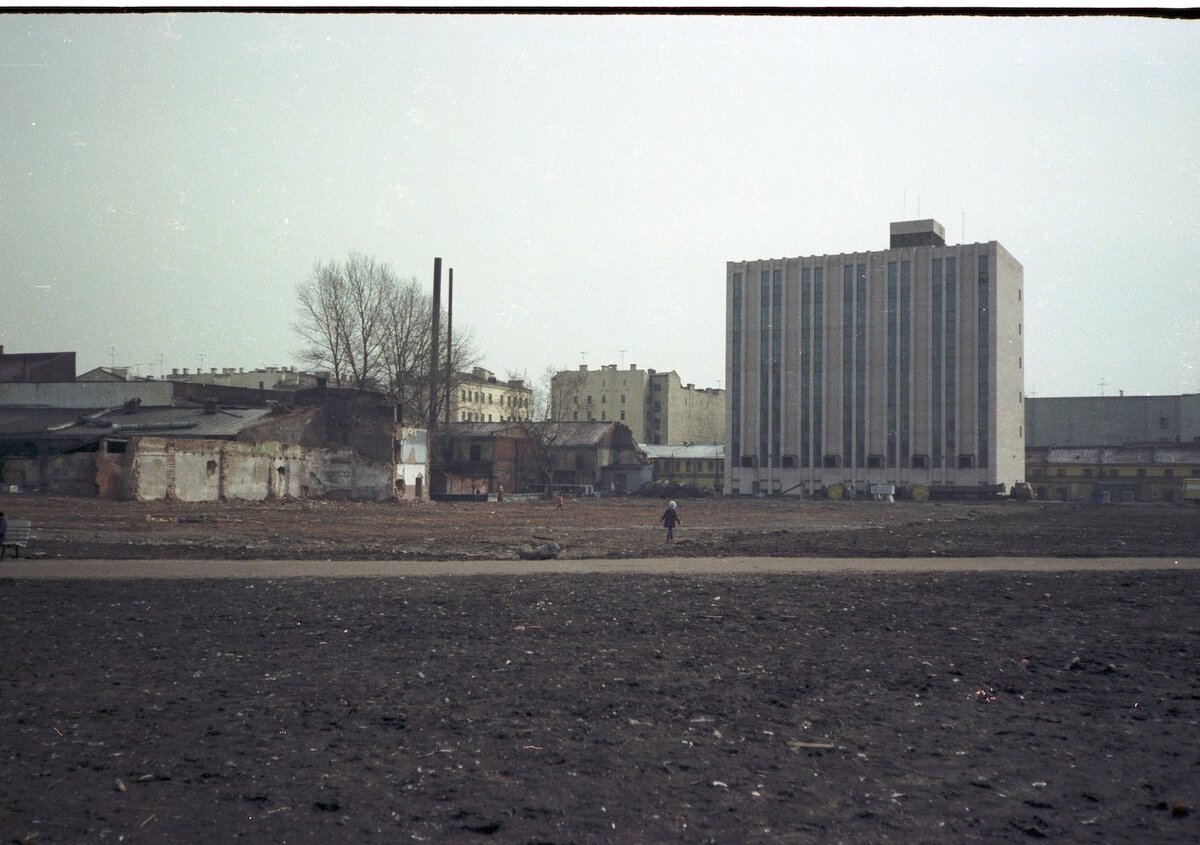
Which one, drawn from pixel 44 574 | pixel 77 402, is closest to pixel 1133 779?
pixel 44 574

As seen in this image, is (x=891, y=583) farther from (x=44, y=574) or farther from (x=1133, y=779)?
(x=44, y=574)

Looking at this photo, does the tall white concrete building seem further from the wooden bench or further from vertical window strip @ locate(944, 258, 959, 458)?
the wooden bench

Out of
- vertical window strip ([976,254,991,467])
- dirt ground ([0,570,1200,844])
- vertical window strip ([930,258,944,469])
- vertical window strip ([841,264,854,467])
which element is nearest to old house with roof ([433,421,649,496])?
vertical window strip ([841,264,854,467])

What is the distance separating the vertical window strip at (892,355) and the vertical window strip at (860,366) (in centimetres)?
214

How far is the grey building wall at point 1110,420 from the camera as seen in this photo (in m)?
110

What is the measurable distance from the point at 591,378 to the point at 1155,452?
65.8m

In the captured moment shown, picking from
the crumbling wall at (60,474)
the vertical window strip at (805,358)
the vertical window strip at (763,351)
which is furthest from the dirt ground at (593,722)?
the vertical window strip at (763,351)

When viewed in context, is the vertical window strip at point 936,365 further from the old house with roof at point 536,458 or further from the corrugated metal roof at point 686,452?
the old house with roof at point 536,458

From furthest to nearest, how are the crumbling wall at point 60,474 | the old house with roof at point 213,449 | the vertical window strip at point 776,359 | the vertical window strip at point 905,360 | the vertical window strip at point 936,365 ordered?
the vertical window strip at point 776,359
the vertical window strip at point 905,360
the vertical window strip at point 936,365
the old house with roof at point 213,449
the crumbling wall at point 60,474

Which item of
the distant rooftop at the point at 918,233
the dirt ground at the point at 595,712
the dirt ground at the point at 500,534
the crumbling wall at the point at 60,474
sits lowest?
the dirt ground at the point at 500,534

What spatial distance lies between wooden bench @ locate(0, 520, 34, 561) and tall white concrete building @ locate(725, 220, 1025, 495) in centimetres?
7312

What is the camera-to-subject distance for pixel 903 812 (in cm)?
607

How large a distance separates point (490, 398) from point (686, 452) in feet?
101

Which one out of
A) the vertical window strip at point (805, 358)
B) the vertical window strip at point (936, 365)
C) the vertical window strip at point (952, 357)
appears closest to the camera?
the vertical window strip at point (952, 357)
